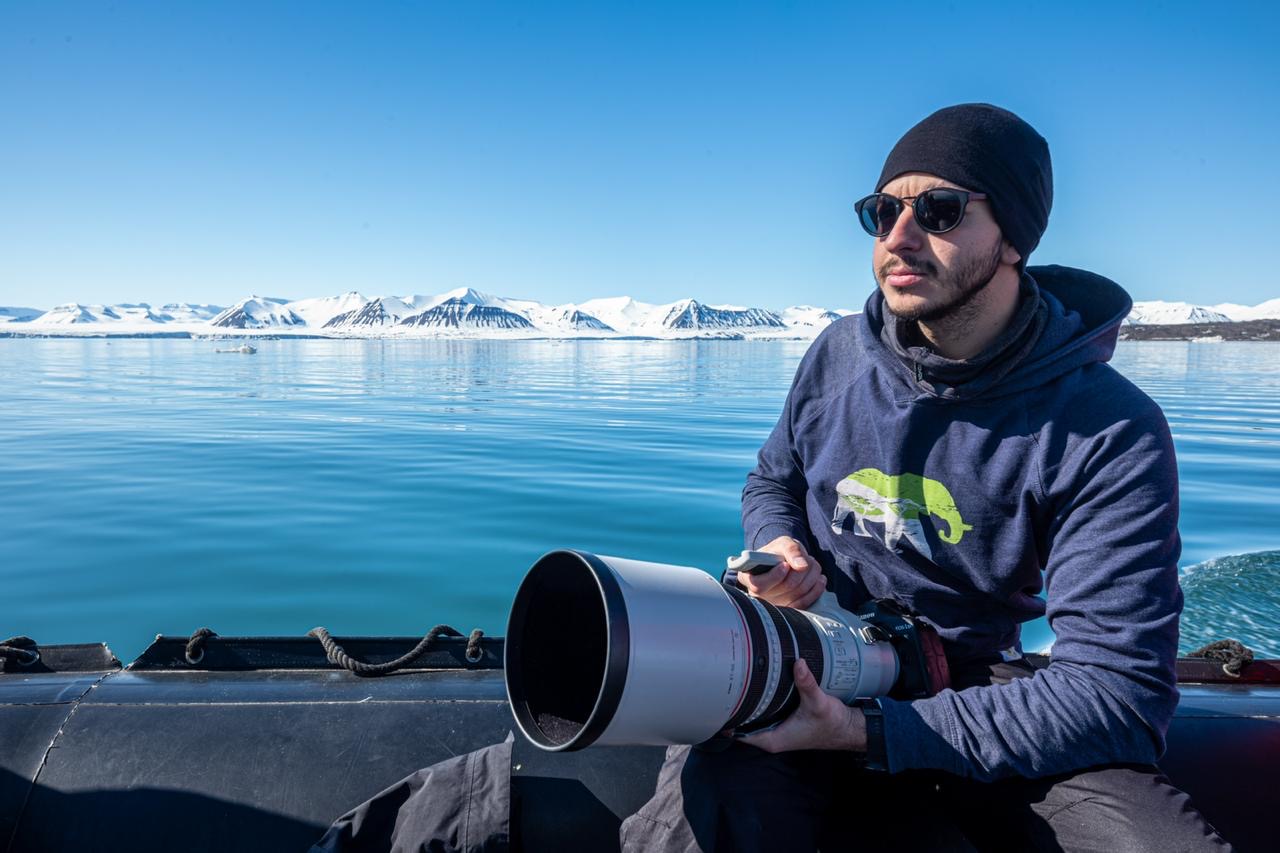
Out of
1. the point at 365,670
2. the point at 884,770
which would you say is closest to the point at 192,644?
the point at 365,670

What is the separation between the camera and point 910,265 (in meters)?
2.03

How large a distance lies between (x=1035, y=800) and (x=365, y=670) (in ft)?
6.36

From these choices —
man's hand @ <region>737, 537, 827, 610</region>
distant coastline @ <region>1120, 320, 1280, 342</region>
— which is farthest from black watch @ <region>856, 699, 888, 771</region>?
distant coastline @ <region>1120, 320, 1280, 342</region>

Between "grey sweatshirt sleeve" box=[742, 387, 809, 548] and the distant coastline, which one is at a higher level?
the distant coastline

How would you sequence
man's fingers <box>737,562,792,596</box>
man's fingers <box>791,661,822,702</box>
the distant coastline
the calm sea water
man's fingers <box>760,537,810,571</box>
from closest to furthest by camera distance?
man's fingers <box>791,661,822,702</box>, man's fingers <box>737,562,792,596</box>, man's fingers <box>760,537,810,571</box>, the calm sea water, the distant coastline

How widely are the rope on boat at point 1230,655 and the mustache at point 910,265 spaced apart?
1897 millimetres

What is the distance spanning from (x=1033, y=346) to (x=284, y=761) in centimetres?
224

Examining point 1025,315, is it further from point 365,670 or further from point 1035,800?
point 365,670

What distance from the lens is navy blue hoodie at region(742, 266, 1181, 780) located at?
5.40 feet

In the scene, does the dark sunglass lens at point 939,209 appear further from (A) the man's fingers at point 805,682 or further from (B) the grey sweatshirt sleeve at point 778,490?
(A) the man's fingers at point 805,682

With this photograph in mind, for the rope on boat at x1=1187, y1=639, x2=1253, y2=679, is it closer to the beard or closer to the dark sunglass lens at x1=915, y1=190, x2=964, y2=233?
the beard

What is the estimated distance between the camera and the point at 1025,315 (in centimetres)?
200

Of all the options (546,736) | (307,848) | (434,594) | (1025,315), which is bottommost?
(434,594)

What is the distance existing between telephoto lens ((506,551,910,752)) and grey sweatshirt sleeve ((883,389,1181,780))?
0.20 meters
